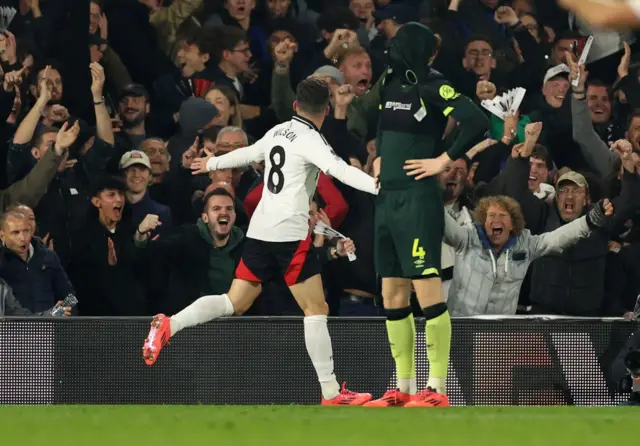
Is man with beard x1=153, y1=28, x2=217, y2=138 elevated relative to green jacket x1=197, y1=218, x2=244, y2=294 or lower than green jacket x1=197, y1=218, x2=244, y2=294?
elevated

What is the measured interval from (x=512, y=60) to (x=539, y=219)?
6.06 feet

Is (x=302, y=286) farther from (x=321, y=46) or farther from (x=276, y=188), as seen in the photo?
(x=321, y=46)

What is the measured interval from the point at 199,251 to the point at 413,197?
2806 mm

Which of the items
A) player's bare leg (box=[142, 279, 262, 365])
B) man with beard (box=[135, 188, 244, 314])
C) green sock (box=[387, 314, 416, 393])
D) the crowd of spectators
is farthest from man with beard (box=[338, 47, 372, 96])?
green sock (box=[387, 314, 416, 393])

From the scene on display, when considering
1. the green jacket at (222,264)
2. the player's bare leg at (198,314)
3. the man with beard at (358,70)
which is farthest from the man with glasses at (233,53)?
the player's bare leg at (198,314)

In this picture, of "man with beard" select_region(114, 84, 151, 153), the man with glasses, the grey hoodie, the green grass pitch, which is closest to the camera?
the green grass pitch

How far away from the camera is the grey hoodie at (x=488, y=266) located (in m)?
9.52

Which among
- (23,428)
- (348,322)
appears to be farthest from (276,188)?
(23,428)

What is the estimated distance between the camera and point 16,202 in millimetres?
10227

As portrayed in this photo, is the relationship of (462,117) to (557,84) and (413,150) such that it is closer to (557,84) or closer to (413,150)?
(413,150)

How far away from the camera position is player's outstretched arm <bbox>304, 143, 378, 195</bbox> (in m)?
7.66

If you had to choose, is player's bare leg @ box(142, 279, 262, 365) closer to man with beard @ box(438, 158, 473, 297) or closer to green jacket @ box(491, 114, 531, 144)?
man with beard @ box(438, 158, 473, 297)

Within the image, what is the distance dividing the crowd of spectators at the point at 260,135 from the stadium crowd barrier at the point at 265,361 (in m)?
0.84

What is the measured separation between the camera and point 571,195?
10.3 metres
